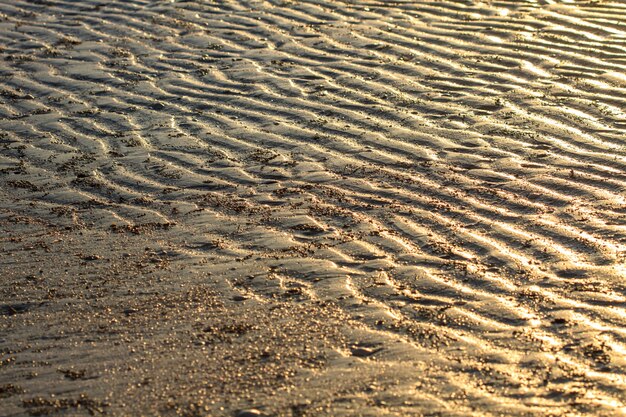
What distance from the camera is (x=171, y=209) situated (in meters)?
4.79

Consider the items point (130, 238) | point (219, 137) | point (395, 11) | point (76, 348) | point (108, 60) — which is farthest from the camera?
point (395, 11)

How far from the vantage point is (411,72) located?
6.48 meters

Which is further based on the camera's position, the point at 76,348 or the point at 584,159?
the point at 584,159

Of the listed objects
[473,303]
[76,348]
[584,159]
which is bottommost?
[76,348]

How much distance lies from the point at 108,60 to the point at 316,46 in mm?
1567

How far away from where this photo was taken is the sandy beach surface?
10.9 ft

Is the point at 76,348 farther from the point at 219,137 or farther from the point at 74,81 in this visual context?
the point at 74,81

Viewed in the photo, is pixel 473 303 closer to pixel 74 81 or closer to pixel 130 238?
pixel 130 238

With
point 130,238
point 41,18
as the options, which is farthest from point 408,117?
point 41,18

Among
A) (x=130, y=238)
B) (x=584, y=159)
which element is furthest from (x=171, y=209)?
(x=584, y=159)

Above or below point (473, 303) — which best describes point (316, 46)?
above

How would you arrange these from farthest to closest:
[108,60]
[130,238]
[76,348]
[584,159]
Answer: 1. [108,60]
2. [584,159]
3. [130,238]
4. [76,348]

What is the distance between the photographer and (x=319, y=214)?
4.65 metres

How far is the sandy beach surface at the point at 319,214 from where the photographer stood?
10.9ft
